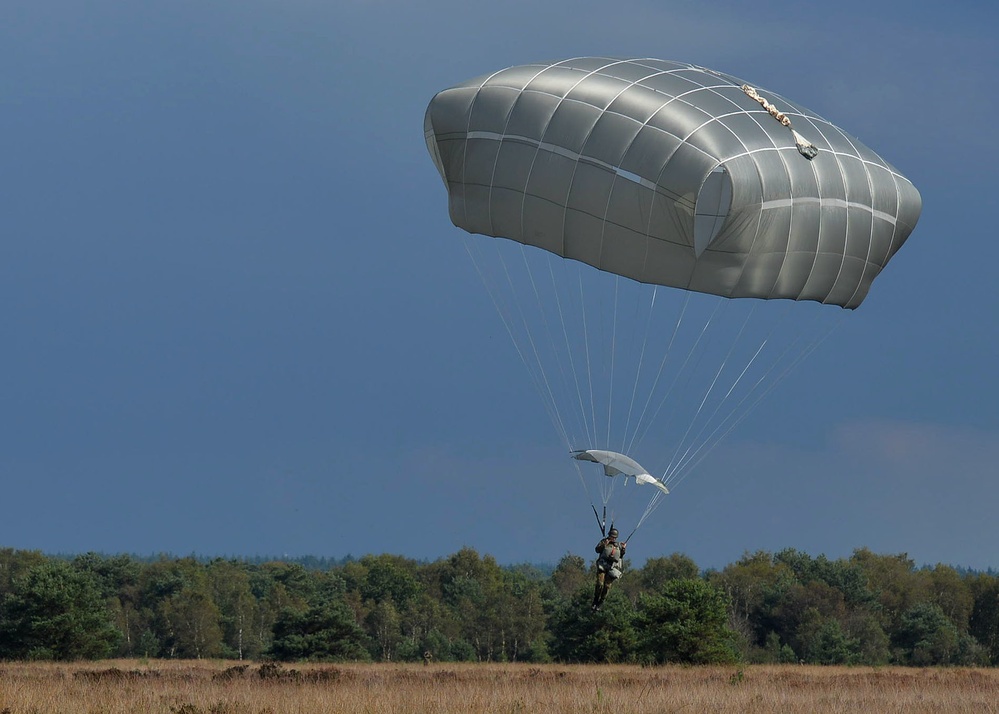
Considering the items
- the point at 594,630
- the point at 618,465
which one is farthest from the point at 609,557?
the point at 594,630

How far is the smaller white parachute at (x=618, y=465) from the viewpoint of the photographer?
20.2 metres

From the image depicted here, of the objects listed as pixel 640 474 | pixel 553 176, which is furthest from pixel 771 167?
pixel 640 474

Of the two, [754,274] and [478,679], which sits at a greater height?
[754,274]

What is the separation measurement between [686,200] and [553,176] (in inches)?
97.4

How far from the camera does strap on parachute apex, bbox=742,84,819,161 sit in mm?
19156

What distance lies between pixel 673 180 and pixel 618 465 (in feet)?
16.6

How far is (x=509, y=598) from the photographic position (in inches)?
3354

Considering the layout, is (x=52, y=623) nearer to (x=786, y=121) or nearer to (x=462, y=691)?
(x=462, y=691)

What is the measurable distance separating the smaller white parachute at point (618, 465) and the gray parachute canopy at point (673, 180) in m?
3.30

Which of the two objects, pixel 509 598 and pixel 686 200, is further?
pixel 509 598

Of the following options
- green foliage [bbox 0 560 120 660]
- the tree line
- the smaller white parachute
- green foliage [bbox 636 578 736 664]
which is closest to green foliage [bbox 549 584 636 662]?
the tree line

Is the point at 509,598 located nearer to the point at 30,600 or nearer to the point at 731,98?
the point at 30,600

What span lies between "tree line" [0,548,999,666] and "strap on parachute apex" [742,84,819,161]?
857 inches

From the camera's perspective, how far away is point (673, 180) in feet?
60.2
